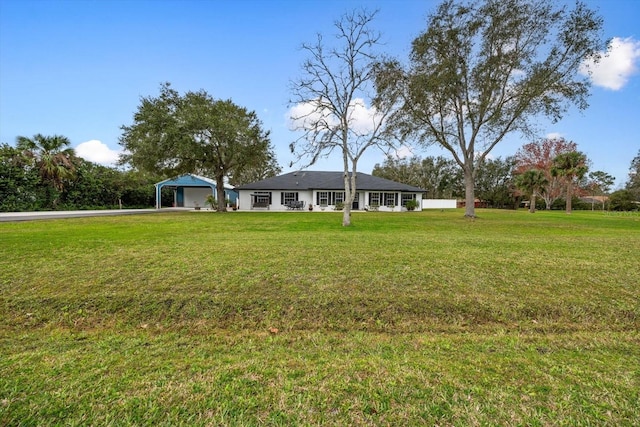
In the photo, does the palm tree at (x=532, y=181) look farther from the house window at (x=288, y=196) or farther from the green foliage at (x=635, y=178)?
the house window at (x=288, y=196)

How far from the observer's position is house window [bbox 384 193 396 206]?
95.2ft

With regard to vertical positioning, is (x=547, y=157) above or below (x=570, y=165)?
above

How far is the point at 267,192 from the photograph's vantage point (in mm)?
28516

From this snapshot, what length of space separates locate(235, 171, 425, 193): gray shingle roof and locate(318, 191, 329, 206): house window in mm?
587

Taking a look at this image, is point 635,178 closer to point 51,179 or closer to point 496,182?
point 496,182

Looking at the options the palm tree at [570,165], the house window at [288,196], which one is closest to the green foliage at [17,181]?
the house window at [288,196]

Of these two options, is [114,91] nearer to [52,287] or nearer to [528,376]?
[52,287]

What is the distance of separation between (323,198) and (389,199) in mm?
6543

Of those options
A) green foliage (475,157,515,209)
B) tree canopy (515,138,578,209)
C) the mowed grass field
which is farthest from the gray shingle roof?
green foliage (475,157,515,209)

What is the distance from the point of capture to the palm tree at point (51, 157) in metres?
20.2

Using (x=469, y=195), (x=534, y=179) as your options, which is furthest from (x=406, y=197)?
(x=534, y=179)

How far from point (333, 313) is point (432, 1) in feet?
63.1

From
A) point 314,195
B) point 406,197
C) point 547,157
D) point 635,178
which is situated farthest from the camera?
point 635,178

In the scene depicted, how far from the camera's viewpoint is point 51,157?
20.8m
